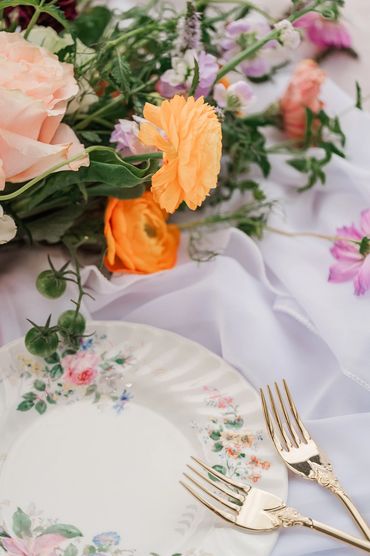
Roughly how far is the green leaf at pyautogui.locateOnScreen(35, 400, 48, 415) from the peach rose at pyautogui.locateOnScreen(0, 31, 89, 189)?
206 millimetres

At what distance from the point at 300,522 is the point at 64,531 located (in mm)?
187

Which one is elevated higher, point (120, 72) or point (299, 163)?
point (120, 72)

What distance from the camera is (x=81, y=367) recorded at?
2.24 feet

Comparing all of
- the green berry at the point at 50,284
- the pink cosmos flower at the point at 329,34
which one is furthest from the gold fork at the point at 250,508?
the pink cosmos flower at the point at 329,34

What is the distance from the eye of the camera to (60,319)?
679 millimetres

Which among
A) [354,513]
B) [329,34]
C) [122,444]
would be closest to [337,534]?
[354,513]

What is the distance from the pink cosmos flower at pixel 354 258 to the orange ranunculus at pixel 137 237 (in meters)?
0.17

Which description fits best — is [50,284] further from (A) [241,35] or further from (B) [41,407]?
(A) [241,35]

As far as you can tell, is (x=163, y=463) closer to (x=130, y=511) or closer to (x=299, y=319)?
(x=130, y=511)

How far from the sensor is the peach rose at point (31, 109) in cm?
A: 55

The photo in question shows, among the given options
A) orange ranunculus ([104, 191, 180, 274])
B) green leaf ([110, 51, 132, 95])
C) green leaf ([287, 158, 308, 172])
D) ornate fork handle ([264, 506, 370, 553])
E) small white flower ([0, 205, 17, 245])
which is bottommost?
ornate fork handle ([264, 506, 370, 553])

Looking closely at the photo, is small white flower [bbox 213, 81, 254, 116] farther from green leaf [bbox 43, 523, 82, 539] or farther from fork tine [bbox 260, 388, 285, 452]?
green leaf [bbox 43, 523, 82, 539]

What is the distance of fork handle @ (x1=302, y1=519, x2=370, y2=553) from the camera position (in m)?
0.55

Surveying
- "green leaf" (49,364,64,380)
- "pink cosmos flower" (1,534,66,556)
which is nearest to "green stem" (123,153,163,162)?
"green leaf" (49,364,64,380)
